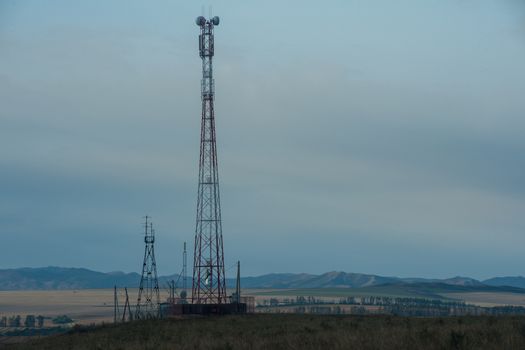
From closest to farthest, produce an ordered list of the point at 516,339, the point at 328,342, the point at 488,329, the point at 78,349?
the point at 516,339 < the point at 328,342 < the point at 488,329 < the point at 78,349

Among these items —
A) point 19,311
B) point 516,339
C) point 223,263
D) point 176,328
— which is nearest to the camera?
point 516,339

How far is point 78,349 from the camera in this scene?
35.3 meters

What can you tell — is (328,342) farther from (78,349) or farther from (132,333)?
(132,333)

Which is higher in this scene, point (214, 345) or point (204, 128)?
point (204, 128)

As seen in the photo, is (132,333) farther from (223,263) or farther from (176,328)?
(223,263)

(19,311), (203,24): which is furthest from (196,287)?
(19,311)

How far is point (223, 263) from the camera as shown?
58438 millimetres

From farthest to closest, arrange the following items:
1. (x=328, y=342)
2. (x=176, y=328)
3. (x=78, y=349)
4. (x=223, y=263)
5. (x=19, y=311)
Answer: (x=19, y=311)
(x=223, y=263)
(x=176, y=328)
(x=78, y=349)
(x=328, y=342)

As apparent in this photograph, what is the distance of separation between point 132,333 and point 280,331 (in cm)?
1260

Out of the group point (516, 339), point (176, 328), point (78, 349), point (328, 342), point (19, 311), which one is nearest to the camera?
point (516, 339)

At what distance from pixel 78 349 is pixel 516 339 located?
19.1 m

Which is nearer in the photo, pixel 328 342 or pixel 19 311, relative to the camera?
pixel 328 342

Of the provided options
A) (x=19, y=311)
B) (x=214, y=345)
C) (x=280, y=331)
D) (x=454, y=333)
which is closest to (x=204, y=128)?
(x=280, y=331)

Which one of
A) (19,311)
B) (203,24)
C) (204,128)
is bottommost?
(19,311)
